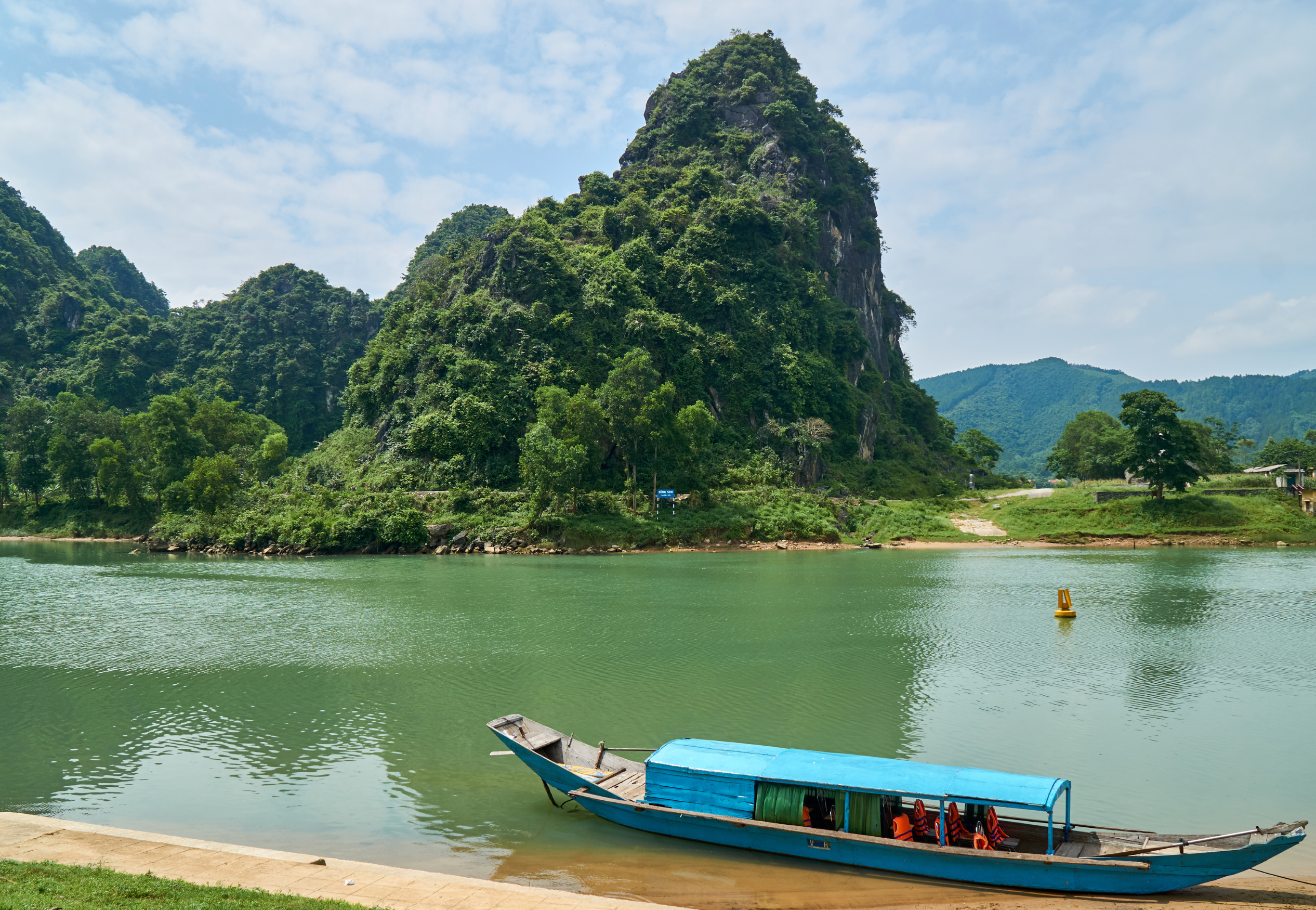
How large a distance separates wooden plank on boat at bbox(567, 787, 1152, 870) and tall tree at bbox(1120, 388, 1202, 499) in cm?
6174

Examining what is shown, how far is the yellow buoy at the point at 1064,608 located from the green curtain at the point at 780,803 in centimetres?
2250

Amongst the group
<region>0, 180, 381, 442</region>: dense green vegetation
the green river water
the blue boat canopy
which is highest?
<region>0, 180, 381, 442</region>: dense green vegetation

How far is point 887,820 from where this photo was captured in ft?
35.9

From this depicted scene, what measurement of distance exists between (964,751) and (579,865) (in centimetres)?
860

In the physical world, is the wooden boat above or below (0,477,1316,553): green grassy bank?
below

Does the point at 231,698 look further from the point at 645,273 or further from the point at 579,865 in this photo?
the point at 645,273

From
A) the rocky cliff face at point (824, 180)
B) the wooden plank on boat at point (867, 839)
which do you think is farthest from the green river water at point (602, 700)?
the rocky cliff face at point (824, 180)

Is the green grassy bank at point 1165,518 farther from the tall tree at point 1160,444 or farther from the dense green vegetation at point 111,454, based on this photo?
the dense green vegetation at point 111,454

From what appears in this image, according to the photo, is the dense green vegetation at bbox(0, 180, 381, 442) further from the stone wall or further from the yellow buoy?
the yellow buoy

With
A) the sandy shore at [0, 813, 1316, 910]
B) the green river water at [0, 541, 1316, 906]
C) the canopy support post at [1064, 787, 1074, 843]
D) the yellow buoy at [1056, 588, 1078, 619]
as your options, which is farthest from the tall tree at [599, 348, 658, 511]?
the canopy support post at [1064, 787, 1074, 843]

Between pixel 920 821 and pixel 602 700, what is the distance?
32.7 feet

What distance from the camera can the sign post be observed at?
63.1 m

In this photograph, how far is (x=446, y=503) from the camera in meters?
64.6

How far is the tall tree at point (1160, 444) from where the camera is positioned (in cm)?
6116
